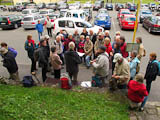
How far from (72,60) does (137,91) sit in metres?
2.49

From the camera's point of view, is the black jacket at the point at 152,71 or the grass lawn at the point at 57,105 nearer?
the grass lawn at the point at 57,105

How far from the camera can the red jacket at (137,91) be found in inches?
163

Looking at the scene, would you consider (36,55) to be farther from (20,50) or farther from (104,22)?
(104,22)

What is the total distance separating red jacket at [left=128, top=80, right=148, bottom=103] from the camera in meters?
4.14

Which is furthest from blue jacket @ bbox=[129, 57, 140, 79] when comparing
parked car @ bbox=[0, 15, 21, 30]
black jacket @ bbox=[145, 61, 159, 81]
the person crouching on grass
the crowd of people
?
parked car @ bbox=[0, 15, 21, 30]

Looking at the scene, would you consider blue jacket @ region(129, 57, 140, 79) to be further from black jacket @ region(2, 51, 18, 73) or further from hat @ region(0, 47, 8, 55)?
hat @ region(0, 47, 8, 55)

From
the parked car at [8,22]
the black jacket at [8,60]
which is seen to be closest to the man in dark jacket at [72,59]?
the black jacket at [8,60]

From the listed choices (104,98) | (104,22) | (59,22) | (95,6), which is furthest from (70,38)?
(95,6)

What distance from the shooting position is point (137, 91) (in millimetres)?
4234

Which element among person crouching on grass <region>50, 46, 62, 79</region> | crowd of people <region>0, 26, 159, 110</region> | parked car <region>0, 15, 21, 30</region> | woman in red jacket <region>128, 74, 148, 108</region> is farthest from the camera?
parked car <region>0, 15, 21, 30</region>

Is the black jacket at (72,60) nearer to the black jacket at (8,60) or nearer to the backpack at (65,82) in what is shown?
the backpack at (65,82)

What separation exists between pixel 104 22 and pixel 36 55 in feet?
42.5

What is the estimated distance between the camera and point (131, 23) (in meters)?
17.4

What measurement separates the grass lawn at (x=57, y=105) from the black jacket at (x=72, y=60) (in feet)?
2.97
